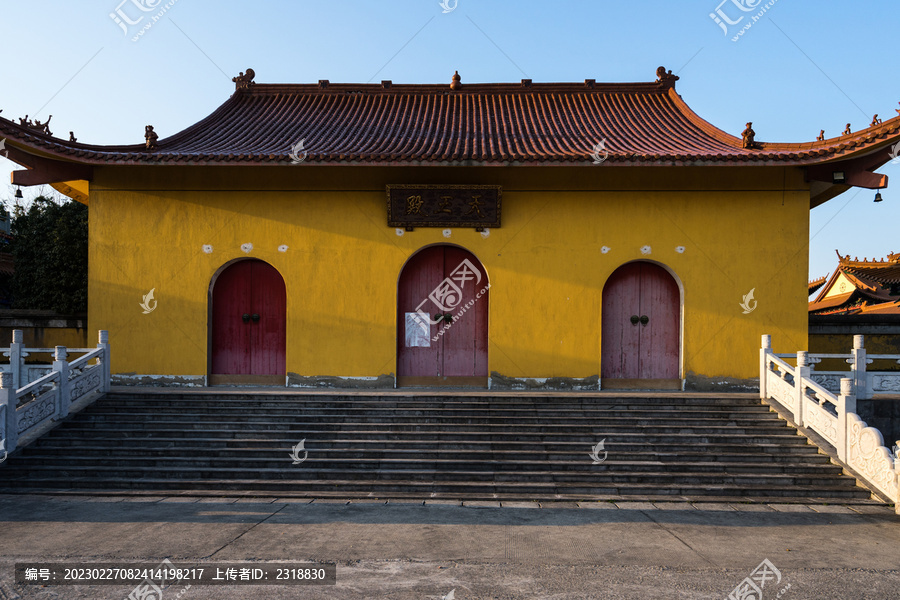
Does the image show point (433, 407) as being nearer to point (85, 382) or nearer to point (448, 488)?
point (448, 488)

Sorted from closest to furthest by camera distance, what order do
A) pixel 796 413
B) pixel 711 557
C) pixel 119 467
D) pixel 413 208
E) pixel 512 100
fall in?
pixel 711 557 < pixel 119 467 < pixel 796 413 < pixel 413 208 < pixel 512 100

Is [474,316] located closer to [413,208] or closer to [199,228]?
[413,208]

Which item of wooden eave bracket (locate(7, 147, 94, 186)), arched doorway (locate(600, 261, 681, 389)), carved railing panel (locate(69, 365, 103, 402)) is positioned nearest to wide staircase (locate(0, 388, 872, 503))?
carved railing panel (locate(69, 365, 103, 402))

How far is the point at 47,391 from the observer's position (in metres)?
7.89

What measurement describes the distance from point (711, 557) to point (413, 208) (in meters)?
7.12

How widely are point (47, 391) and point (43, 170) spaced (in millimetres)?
4124

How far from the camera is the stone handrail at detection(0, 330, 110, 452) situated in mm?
7172

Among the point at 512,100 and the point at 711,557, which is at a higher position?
the point at 512,100

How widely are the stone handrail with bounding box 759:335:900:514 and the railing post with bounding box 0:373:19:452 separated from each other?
1059cm

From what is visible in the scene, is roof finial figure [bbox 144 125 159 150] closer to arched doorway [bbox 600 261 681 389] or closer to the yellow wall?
the yellow wall

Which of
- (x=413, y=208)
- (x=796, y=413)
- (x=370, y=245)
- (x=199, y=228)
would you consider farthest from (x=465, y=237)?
(x=796, y=413)

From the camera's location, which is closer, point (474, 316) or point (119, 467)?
point (119, 467)

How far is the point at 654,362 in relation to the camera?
1027cm

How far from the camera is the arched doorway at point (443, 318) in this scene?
34.0 ft
